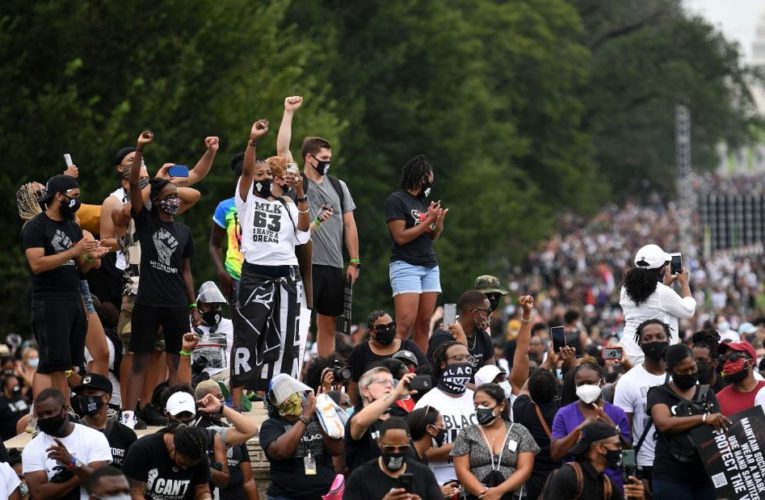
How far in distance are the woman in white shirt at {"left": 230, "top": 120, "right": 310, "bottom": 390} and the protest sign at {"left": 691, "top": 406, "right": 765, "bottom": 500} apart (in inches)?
141

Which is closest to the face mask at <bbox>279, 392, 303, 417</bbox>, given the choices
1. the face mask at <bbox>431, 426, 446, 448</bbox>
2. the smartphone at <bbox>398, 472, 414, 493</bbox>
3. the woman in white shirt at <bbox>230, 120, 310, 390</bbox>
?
the face mask at <bbox>431, 426, 446, 448</bbox>

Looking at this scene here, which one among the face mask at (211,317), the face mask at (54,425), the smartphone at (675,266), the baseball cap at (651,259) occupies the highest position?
the baseball cap at (651,259)

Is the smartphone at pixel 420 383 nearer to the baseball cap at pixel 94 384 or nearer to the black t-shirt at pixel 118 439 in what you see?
the black t-shirt at pixel 118 439

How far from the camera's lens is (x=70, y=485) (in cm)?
1296

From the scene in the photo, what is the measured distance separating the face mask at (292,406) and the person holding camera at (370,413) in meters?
0.36

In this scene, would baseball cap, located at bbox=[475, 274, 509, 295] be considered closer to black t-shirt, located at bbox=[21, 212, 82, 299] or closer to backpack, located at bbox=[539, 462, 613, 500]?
black t-shirt, located at bbox=[21, 212, 82, 299]

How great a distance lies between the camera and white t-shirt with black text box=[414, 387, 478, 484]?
1370 centimetres

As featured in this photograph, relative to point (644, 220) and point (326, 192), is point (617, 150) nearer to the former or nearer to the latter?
point (644, 220)

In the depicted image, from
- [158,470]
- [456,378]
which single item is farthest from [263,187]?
[158,470]

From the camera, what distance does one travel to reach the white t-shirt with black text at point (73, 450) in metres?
12.9

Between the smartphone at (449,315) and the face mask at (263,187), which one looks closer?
the face mask at (263,187)

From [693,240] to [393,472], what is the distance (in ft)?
290

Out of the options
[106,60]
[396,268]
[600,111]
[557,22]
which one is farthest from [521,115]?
[396,268]

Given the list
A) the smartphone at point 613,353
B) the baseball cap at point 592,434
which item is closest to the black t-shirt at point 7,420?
the smartphone at point 613,353
